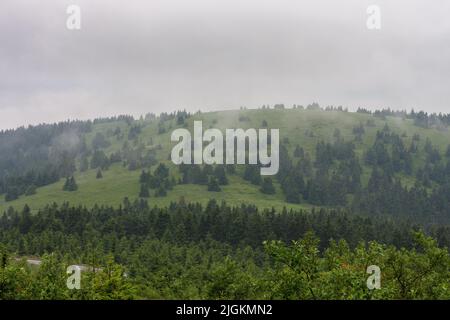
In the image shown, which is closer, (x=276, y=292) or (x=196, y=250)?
(x=276, y=292)

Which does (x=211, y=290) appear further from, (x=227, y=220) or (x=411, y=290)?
(x=227, y=220)

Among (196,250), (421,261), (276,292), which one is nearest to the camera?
(276,292)

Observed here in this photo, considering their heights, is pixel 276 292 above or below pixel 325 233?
above

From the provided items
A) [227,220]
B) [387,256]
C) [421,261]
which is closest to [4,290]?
[387,256]

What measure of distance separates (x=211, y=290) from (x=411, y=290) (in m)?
16.4

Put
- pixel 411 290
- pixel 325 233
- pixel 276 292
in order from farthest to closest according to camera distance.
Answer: pixel 325 233 < pixel 411 290 < pixel 276 292

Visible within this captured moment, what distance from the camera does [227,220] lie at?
183 metres

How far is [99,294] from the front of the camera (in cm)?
3869

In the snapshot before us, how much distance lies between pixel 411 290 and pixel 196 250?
108 m

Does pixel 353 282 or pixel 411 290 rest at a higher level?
pixel 353 282

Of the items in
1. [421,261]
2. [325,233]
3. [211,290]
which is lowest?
[325,233]
